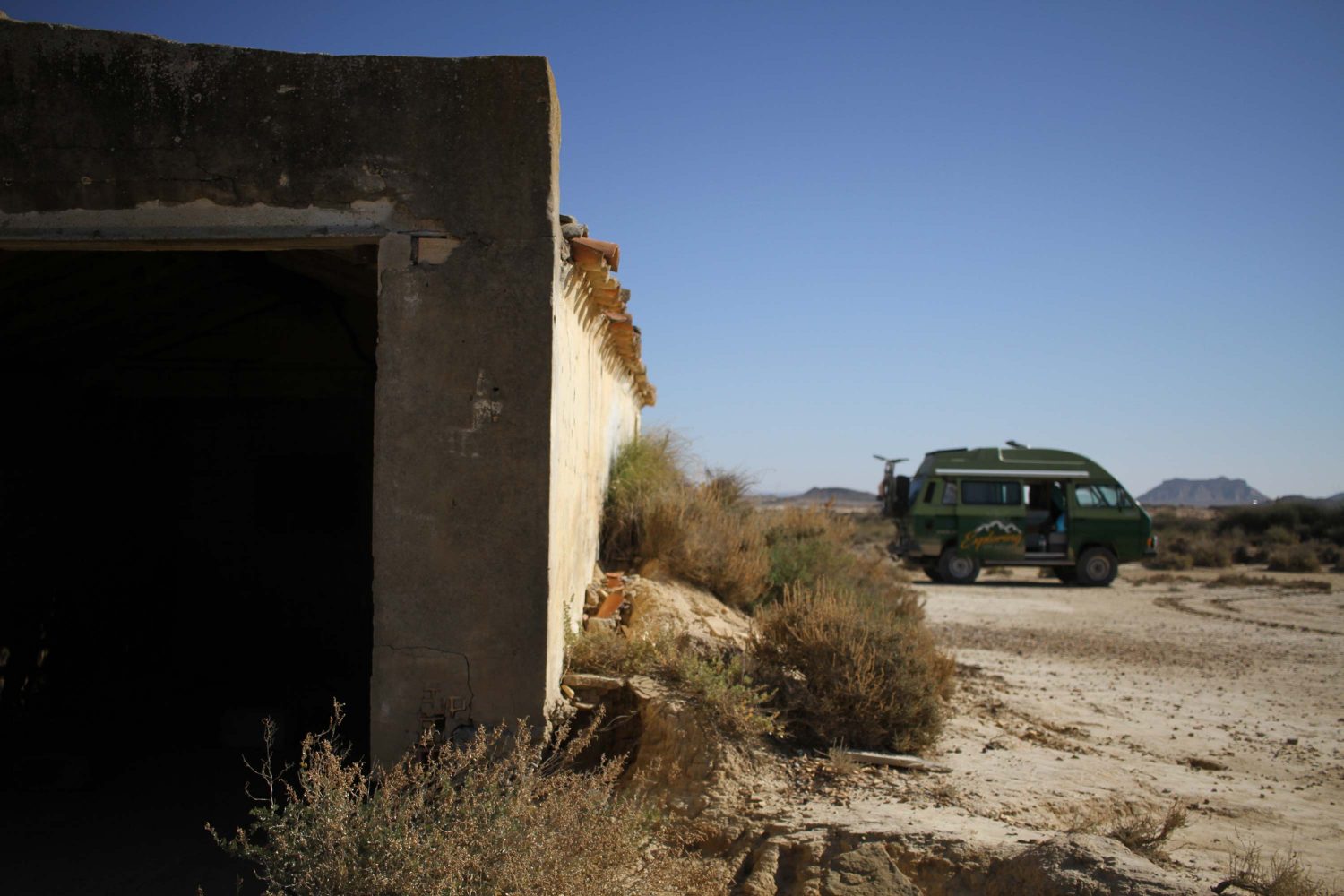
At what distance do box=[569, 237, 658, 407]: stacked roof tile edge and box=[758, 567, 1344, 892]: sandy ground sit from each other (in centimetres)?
294

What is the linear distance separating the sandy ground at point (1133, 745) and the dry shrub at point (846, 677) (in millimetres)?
305

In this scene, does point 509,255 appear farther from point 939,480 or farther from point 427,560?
point 939,480

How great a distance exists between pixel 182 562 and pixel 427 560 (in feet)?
16.3

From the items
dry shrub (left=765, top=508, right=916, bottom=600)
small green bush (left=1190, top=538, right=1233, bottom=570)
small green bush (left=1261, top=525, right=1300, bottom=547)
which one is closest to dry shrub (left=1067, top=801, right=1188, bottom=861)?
dry shrub (left=765, top=508, right=916, bottom=600)

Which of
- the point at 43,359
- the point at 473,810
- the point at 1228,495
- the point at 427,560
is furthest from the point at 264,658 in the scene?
the point at 1228,495

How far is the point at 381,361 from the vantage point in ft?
14.4

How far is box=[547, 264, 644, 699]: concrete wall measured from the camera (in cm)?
466

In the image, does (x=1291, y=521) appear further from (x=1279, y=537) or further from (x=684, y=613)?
(x=684, y=613)

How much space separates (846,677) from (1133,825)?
5.44ft

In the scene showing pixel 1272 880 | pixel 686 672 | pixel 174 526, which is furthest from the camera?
pixel 174 526

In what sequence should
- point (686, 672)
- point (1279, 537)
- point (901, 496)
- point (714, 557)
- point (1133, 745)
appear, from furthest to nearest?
point (1279, 537), point (901, 496), point (714, 557), point (1133, 745), point (686, 672)

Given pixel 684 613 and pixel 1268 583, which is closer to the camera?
pixel 684 613

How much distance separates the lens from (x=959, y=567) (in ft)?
64.0

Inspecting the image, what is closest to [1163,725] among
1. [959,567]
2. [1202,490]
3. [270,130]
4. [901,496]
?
[270,130]
